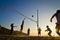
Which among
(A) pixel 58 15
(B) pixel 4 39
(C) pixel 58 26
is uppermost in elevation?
(A) pixel 58 15

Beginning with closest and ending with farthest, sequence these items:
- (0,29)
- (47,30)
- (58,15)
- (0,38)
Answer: (58,15)
(0,38)
(47,30)
(0,29)

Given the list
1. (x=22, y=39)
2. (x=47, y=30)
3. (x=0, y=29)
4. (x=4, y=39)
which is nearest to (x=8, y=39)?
(x=4, y=39)

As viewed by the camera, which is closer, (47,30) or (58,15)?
(58,15)

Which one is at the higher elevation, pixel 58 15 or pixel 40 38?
pixel 58 15

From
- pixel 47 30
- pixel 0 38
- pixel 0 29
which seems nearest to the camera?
pixel 0 38

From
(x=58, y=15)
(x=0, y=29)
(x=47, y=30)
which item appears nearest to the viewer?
(x=58, y=15)

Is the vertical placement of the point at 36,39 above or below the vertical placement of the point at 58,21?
below

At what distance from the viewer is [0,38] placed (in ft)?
35.6

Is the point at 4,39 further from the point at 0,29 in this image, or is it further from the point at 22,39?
the point at 0,29

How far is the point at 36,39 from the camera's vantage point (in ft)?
37.1

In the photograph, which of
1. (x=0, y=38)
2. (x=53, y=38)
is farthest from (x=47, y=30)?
(x=0, y=38)

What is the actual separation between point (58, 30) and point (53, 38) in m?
1.67

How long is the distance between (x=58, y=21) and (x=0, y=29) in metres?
20.2

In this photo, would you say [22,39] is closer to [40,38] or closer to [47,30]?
[40,38]
